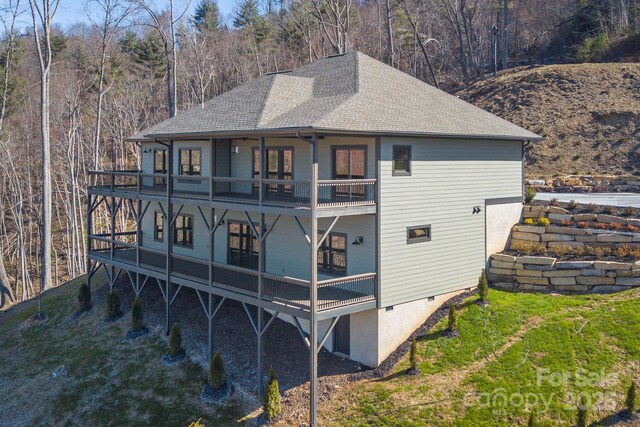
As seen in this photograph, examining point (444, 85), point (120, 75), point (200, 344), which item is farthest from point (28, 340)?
point (444, 85)


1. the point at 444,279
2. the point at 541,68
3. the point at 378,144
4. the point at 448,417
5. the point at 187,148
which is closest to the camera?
the point at 448,417

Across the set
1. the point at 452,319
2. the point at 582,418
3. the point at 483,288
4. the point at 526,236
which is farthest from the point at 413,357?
the point at 526,236

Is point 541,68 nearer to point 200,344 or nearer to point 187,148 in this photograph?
point 187,148

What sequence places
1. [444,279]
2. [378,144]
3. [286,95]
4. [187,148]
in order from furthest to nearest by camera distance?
[187,148], [286,95], [444,279], [378,144]

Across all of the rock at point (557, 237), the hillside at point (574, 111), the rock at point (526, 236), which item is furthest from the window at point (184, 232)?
the hillside at point (574, 111)

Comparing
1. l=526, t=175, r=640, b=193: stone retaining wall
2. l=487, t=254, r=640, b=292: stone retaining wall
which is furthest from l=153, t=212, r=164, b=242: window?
l=526, t=175, r=640, b=193: stone retaining wall

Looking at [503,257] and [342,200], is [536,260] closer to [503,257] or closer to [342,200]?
[503,257]

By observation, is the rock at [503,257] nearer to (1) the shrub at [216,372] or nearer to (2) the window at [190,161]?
(1) the shrub at [216,372]
